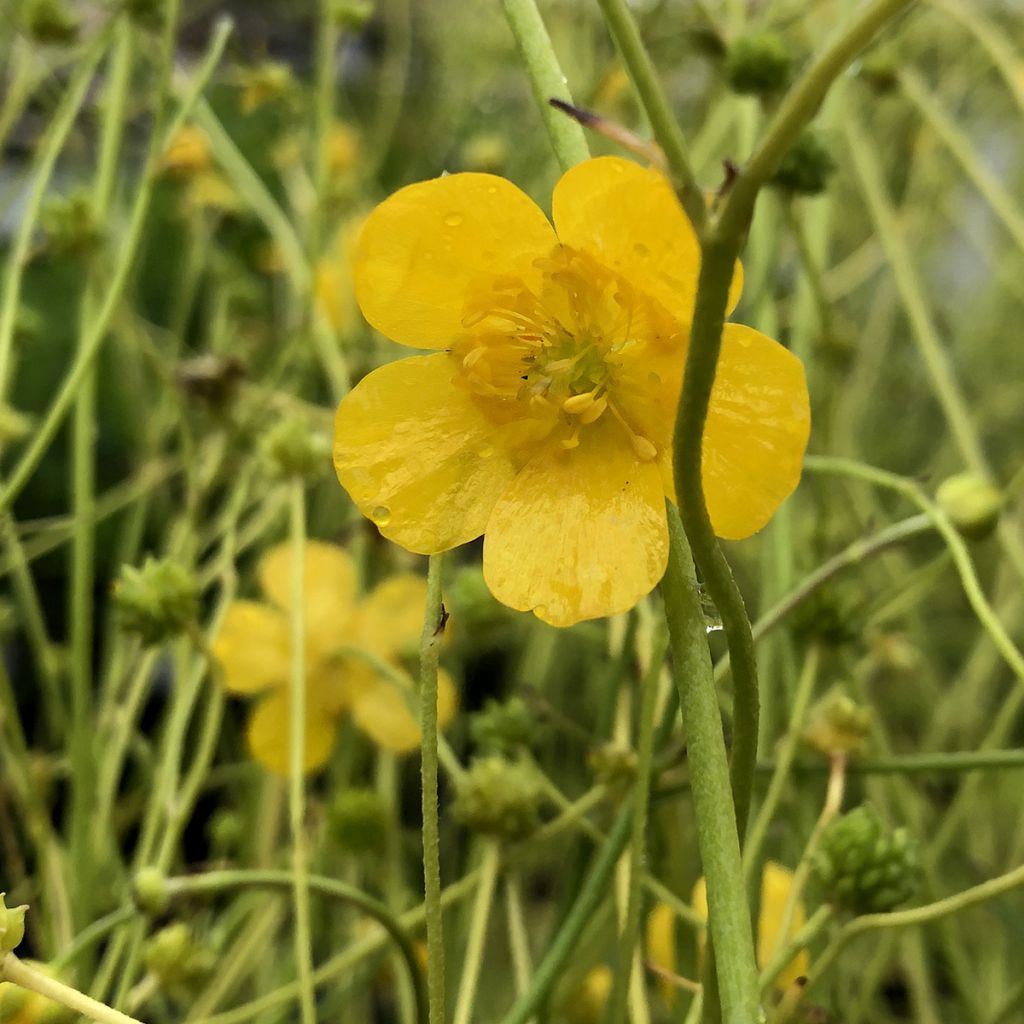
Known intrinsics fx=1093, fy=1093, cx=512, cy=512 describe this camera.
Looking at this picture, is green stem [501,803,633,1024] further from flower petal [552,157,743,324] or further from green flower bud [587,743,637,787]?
flower petal [552,157,743,324]

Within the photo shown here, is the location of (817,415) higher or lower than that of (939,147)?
lower

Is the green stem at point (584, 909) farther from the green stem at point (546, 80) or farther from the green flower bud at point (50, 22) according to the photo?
the green flower bud at point (50, 22)

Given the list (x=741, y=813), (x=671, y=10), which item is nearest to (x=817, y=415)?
(x=741, y=813)

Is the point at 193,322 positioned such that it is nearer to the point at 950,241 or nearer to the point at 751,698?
the point at 950,241

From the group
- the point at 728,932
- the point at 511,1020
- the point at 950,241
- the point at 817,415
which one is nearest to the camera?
the point at 728,932

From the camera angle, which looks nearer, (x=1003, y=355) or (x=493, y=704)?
(x=493, y=704)

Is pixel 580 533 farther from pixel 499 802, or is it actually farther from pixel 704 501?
pixel 499 802

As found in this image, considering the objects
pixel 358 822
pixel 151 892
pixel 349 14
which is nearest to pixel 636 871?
pixel 151 892
